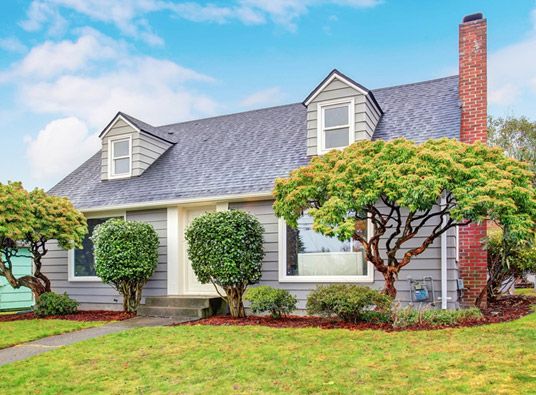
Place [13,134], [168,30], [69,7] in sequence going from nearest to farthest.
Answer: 1. [69,7]
2. [168,30]
3. [13,134]

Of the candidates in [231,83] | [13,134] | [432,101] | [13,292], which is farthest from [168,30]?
[13,292]

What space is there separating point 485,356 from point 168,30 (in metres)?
12.7

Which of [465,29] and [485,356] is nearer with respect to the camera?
[485,356]

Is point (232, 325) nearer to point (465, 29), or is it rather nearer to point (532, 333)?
point (532, 333)

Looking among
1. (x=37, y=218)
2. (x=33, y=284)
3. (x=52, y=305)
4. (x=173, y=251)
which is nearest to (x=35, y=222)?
(x=37, y=218)

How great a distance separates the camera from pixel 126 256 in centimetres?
1000

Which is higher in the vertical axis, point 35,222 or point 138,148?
point 138,148

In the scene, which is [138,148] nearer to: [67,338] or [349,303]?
[67,338]

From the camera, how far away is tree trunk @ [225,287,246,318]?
9.23m

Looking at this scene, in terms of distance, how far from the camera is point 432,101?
11.0m

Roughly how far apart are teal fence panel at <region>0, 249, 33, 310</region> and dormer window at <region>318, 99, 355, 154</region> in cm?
1021

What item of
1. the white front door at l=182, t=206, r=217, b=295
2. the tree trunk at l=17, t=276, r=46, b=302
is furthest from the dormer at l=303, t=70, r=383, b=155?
the tree trunk at l=17, t=276, r=46, b=302

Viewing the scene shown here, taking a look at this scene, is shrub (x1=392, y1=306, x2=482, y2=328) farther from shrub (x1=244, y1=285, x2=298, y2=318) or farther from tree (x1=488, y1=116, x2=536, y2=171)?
Result: tree (x1=488, y1=116, x2=536, y2=171)

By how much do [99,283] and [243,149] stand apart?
5.19m
